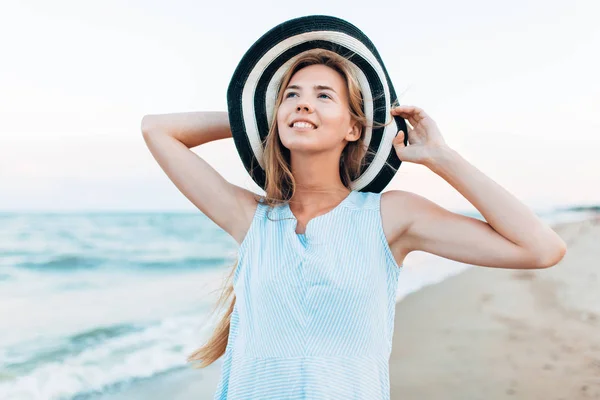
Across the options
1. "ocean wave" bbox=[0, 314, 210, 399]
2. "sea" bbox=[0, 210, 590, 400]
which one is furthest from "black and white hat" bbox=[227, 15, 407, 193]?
"ocean wave" bbox=[0, 314, 210, 399]

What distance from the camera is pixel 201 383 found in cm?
517

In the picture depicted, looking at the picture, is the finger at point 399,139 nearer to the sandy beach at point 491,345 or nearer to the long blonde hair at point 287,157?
the long blonde hair at point 287,157

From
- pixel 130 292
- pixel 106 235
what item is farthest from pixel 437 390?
pixel 106 235

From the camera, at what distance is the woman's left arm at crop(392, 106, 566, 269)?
208 centimetres

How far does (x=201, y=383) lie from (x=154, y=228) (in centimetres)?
1636

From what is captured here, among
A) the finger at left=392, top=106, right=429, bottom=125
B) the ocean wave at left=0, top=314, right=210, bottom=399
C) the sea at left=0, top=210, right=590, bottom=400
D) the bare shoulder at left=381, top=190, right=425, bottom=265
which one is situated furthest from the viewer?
the sea at left=0, top=210, right=590, bottom=400

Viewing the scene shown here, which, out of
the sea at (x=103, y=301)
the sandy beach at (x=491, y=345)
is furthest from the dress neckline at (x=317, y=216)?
the sandy beach at (x=491, y=345)

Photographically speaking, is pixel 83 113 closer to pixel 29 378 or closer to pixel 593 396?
pixel 29 378

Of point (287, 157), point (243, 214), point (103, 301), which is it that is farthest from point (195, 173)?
point (103, 301)

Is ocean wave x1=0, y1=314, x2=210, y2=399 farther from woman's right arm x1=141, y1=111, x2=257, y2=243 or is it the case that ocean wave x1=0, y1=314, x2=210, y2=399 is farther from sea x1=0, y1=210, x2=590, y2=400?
woman's right arm x1=141, y1=111, x2=257, y2=243

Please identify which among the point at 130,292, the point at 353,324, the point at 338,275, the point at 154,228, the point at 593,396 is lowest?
the point at 154,228

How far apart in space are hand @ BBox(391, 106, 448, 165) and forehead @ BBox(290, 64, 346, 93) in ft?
0.77

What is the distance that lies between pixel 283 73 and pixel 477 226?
3.13ft

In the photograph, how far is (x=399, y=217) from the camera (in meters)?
2.27
